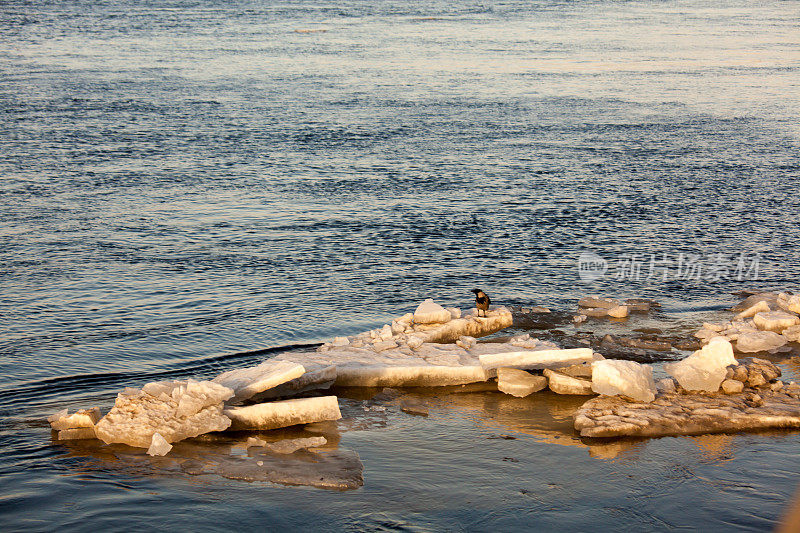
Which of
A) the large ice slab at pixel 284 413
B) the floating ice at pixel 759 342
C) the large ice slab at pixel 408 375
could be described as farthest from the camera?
the floating ice at pixel 759 342

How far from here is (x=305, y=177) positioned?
20.8 m

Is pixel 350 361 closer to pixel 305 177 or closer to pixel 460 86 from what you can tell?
pixel 305 177

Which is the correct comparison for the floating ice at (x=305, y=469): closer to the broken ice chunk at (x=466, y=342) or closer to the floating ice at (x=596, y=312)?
the broken ice chunk at (x=466, y=342)


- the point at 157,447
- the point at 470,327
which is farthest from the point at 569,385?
the point at 157,447

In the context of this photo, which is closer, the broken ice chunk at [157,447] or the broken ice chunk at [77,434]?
the broken ice chunk at [157,447]

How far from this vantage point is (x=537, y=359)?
37.8ft

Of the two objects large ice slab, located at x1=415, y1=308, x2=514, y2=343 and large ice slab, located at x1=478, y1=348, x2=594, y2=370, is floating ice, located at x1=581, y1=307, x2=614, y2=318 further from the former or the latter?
large ice slab, located at x1=478, y1=348, x2=594, y2=370

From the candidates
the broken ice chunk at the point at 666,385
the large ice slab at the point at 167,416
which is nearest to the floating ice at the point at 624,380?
the broken ice chunk at the point at 666,385

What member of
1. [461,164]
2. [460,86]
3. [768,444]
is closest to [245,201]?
[461,164]

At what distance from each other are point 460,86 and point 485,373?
21522 millimetres

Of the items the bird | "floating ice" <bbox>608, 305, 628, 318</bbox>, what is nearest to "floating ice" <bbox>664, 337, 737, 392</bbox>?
"floating ice" <bbox>608, 305, 628, 318</bbox>

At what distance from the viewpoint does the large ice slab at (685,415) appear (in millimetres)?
10148

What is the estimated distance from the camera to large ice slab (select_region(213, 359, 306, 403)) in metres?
10.4

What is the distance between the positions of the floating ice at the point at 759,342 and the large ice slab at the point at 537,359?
7.93 feet
